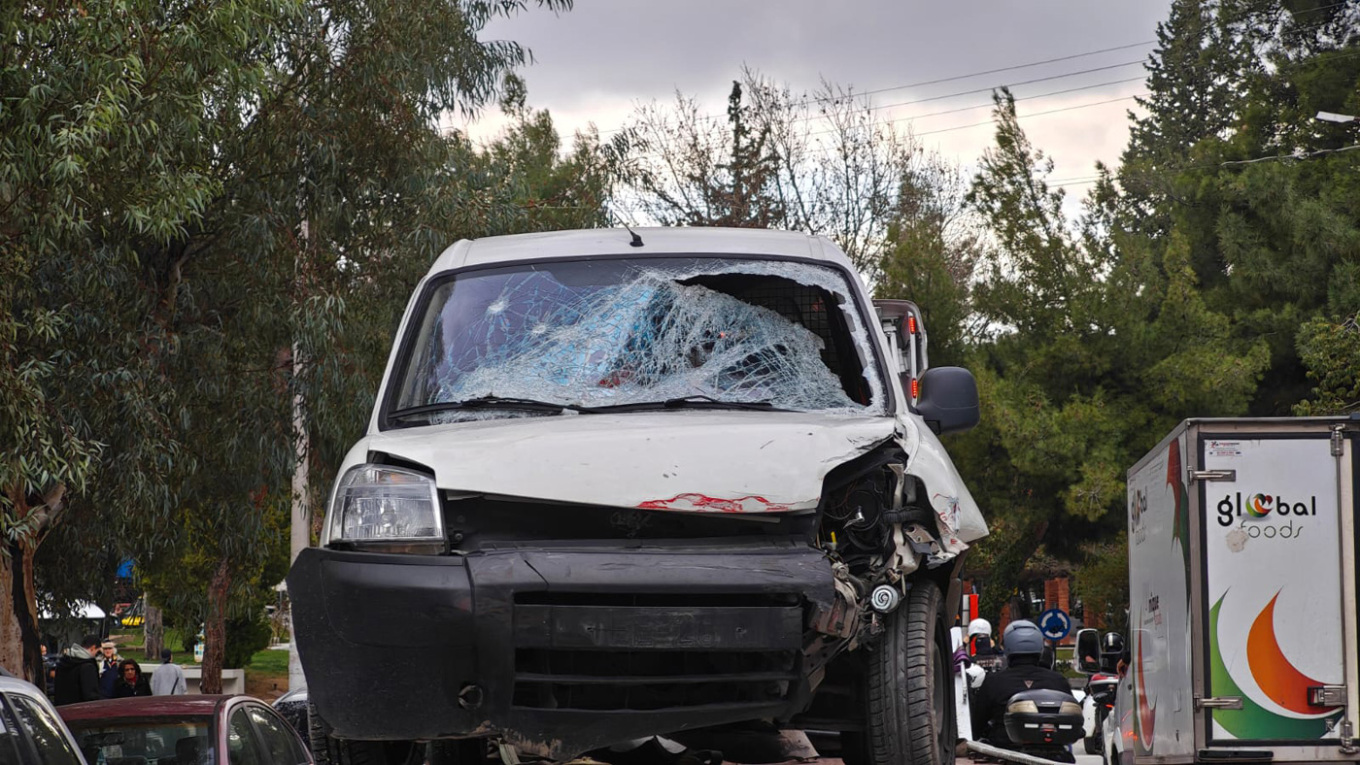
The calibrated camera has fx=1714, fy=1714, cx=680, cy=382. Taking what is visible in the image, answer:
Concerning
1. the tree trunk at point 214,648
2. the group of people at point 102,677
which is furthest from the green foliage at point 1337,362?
the tree trunk at point 214,648

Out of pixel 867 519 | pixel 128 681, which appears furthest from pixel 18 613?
pixel 867 519

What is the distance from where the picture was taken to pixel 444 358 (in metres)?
6.06

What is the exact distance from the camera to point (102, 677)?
21609 mm

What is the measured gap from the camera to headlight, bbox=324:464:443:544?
16.2 feet

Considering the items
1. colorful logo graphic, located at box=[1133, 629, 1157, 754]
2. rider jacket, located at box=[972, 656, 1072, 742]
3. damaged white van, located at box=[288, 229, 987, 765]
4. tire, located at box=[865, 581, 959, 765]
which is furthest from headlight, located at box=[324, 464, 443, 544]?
rider jacket, located at box=[972, 656, 1072, 742]

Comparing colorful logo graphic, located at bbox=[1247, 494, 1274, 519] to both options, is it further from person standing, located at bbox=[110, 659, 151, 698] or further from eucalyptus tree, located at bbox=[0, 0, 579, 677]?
person standing, located at bbox=[110, 659, 151, 698]

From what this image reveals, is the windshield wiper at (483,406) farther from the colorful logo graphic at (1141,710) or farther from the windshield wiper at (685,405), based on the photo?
the colorful logo graphic at (1141,710)

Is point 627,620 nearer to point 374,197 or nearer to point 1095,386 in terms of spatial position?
point 374,197

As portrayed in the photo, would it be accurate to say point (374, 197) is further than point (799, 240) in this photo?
Yes

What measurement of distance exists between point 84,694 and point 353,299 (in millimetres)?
4908

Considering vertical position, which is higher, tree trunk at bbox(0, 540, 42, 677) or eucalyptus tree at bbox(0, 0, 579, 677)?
eucalyptus tree at bbox(0, 0, 579, 677)

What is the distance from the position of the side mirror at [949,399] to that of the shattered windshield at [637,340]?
0.29m

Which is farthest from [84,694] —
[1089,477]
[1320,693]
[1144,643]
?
[1089,477]

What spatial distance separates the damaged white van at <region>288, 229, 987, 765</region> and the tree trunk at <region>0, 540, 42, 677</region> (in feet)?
28.0
